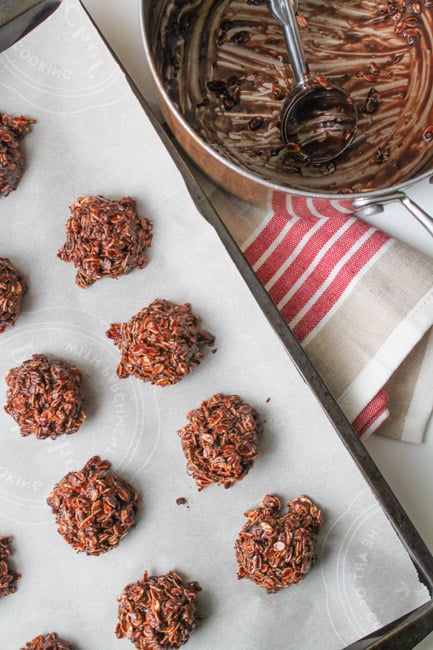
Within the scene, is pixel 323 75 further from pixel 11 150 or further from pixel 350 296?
pixel 11 150

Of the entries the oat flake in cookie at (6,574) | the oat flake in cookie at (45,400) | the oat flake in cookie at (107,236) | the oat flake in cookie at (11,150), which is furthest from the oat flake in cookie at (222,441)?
the oat flake in cookie at (11,150)

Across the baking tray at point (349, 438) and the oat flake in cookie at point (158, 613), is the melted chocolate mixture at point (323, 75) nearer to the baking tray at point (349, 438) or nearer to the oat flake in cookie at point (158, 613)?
the baking tray at point (349, 438)

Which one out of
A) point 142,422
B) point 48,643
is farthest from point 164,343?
point 48,643

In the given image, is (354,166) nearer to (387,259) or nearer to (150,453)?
(387,259)

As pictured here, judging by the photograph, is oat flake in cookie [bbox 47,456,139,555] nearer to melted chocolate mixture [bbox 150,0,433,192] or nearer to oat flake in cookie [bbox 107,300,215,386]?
oat flake in cookie [bbox 107,300,215,386]

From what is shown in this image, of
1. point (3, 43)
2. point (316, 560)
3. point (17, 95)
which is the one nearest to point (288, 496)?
point (316, 560)
